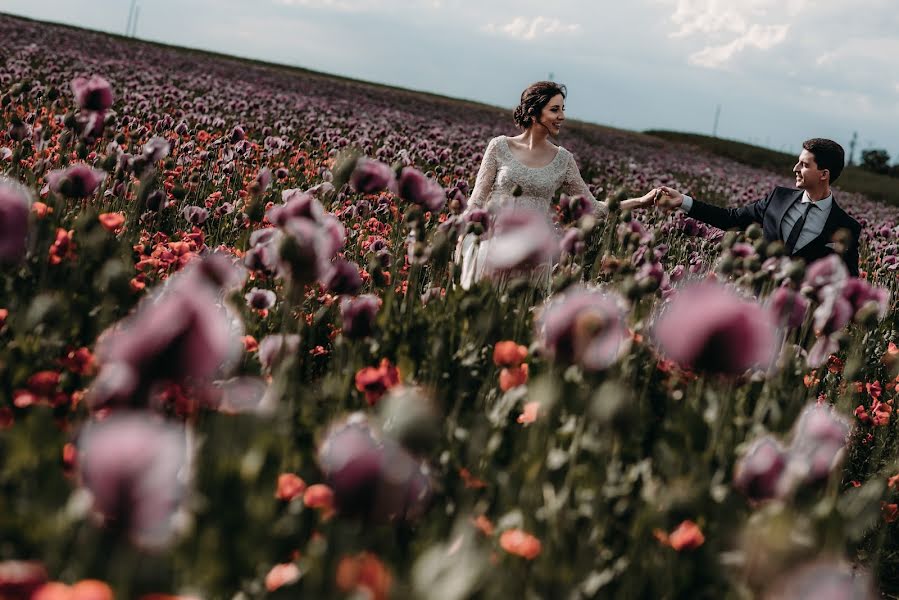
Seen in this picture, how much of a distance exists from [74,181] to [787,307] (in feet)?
7.89

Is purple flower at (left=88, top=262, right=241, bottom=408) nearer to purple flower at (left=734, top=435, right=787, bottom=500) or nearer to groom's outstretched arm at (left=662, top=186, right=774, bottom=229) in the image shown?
purple flower at (left=734, top=435, right=787, bottom=500)

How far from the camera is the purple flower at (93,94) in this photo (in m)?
3.32

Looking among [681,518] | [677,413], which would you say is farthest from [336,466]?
[677,413]

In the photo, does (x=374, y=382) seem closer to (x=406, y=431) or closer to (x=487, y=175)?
(x=406, y=431)

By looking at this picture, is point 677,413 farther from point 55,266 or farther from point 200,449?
point 55,266

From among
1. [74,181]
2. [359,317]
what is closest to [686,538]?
[359,317]

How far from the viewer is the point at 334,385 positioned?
7.47 feet

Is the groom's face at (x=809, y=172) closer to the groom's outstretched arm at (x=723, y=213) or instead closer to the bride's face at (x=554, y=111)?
the groom's outstretched arm at (x=723, y=213)

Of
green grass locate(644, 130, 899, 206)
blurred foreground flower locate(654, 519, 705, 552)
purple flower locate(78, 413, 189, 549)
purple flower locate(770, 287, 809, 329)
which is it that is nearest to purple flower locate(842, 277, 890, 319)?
purple flower locate(770, 287, 809, 329)

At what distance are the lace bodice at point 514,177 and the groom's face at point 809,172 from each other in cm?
126

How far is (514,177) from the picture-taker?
5301 mm

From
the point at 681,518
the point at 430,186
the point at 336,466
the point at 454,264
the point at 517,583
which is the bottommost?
the point at 517,583

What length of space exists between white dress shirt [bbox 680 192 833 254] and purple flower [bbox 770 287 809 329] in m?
2.40

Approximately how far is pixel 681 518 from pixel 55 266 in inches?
80.9
